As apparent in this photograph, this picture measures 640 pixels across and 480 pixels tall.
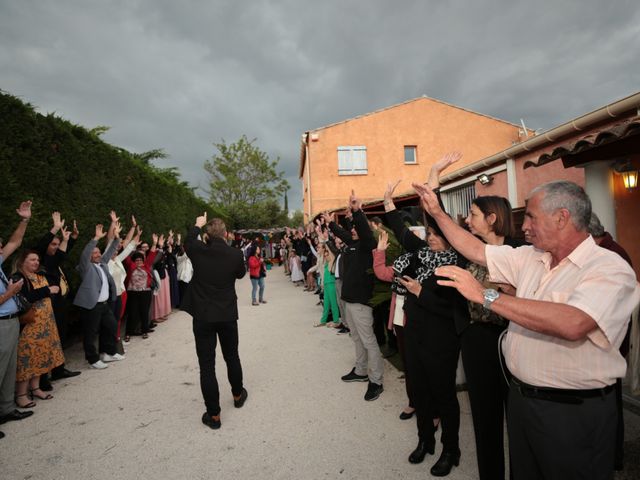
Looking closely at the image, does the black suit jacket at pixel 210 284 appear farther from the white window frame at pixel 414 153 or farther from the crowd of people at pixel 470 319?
the white window frame at pixel 414 153

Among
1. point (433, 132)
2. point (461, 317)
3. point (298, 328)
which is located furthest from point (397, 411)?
point (433, 132)

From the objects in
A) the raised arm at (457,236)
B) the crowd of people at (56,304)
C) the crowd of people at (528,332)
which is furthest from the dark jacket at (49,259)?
the raised arm at (457,236)

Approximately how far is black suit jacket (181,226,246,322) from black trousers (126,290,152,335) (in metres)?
4.22

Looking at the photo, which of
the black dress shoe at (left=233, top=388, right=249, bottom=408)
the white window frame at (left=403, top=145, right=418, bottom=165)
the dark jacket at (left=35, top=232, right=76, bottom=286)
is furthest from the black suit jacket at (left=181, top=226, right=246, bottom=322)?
the white window frame at (left=403, top=145, right=418, bottom=165)

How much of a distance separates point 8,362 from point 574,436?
206 inches

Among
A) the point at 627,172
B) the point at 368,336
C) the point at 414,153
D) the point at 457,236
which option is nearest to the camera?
the point at 457,236

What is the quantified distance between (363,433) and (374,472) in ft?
1.97

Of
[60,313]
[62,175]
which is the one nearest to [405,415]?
[60,313]

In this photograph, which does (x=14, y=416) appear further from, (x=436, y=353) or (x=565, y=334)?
(x=565, y=334)

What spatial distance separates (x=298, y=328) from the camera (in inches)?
314

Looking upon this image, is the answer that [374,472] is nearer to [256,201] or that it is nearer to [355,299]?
[355,299]

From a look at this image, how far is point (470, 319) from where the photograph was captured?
8.21 ft

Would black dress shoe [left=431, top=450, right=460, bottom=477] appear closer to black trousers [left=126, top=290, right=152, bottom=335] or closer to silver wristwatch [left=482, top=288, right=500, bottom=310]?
silver wristwatch [left=482, top=288, right=500, bottom=310]

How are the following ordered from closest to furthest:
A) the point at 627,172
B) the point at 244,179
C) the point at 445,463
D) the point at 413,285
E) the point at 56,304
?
the point at 445,463
the point at 413,285
the point at 627,172
the point at 56,304
the point at 244,179
